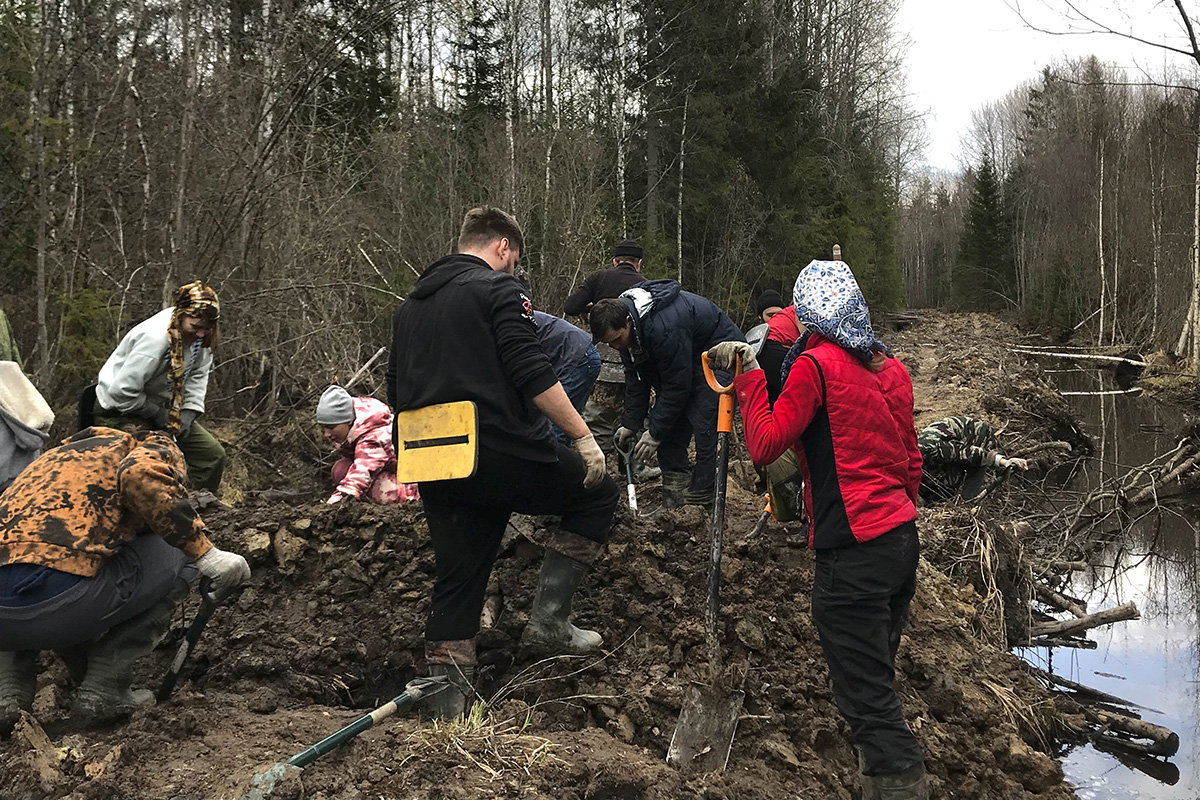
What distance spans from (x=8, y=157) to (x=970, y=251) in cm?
4453

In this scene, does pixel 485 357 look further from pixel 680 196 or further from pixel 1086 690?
pixel 680 196

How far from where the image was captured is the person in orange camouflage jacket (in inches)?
115

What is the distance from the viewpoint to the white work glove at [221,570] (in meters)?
3.11

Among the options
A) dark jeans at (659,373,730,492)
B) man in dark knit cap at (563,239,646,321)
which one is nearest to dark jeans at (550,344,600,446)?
dark jeans at (659,373,730,492)

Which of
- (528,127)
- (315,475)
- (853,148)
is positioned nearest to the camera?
(315,475)

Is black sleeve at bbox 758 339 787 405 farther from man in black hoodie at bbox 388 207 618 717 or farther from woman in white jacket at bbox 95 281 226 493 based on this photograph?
woman in white jacket at bbox 95 281 226 493

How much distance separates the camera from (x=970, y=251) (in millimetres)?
43969

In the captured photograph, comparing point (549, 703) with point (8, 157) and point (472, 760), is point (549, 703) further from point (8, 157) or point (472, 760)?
point (8, 157)

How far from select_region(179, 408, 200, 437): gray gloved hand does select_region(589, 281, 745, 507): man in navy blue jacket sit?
236 centimetres

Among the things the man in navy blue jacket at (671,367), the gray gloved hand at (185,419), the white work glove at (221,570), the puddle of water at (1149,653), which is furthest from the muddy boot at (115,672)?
the puddle of water at (1149,653)

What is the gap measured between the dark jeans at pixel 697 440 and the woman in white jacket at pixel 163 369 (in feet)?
9.05

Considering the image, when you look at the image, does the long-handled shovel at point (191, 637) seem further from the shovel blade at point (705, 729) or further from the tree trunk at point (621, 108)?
the tree trunk at point (621, 108)

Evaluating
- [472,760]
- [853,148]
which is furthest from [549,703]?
[853,148]

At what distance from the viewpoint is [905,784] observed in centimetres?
279
